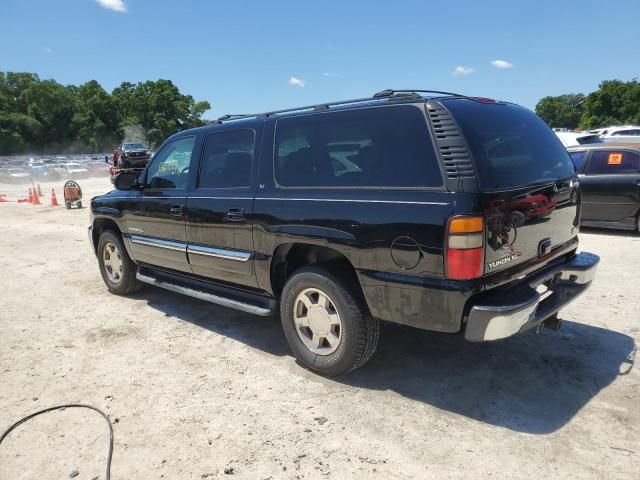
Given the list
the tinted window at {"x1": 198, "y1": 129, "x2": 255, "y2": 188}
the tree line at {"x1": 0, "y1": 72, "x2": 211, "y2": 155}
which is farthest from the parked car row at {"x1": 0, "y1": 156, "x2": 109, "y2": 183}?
the tree line at {"x1": 0, "y1": 72, "x2": 211, "y2": 155}

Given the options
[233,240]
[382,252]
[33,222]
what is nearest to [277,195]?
[233,240]

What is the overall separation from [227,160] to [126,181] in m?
1.63

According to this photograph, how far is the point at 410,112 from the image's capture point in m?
2.91

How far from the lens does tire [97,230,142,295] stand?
18.0ft

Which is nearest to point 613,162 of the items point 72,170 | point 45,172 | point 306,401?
point 306,401

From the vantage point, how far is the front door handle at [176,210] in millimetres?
4418

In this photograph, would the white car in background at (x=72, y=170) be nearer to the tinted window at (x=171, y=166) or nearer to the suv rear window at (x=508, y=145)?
the tinted window at (x=171, y=166)

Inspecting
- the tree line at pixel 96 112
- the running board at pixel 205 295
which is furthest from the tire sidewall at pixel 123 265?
the tree line at pixel 96 112

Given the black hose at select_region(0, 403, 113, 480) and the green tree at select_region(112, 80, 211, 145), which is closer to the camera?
the black hose at select_region(0, 403, 113, 480)

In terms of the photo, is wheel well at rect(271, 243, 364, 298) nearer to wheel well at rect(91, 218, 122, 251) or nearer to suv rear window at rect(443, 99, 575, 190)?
suv rear window at rect(443, 99, 575, 190)

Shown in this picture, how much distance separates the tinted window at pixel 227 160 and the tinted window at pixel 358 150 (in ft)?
1.19

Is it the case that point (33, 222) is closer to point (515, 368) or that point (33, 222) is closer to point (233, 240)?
point (233, 240)

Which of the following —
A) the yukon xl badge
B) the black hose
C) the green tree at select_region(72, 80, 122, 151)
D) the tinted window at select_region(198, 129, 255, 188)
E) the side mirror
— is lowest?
the black hose

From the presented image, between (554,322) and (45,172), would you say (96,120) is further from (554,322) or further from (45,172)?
(554,322)
